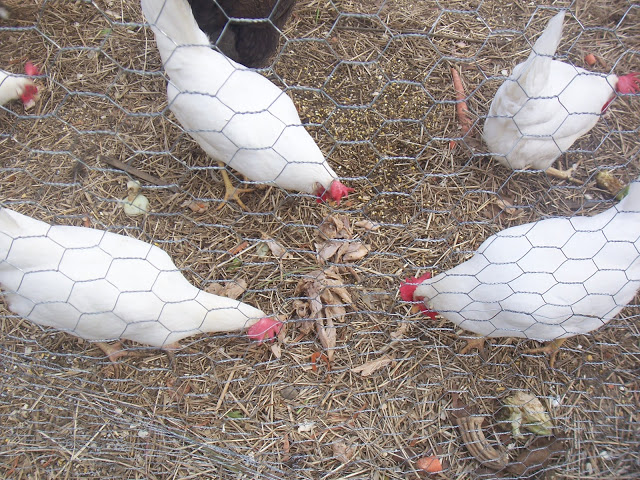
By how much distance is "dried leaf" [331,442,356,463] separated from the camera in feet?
4.15

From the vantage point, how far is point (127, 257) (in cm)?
116

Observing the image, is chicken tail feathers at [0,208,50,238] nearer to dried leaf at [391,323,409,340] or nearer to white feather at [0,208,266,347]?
white feather at [0,208,266,347]

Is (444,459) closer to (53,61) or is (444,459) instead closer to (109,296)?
(109,296)

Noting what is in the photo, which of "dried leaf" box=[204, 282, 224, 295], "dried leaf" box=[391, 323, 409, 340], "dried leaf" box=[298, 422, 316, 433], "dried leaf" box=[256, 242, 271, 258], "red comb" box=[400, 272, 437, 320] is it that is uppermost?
"red comb" box=[400, 272, 437, 320]

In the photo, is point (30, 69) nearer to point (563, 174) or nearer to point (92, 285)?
point (92, 285)

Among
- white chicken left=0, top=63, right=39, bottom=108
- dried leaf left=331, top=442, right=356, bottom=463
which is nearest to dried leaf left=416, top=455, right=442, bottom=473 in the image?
dried leaf left=331, top=442, right=356, bottom=463

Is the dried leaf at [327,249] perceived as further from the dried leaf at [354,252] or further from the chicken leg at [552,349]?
the chicken leg at [552,349]

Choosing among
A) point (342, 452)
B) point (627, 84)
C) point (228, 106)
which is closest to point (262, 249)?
point (228, 106)

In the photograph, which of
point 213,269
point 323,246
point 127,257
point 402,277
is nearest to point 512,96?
point 402,277

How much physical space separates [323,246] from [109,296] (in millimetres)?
703

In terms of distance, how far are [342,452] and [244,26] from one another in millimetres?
1428

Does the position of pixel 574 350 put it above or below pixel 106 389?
above

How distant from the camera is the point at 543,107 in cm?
146

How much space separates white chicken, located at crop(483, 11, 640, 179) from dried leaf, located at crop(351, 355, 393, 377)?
0.73 metres
